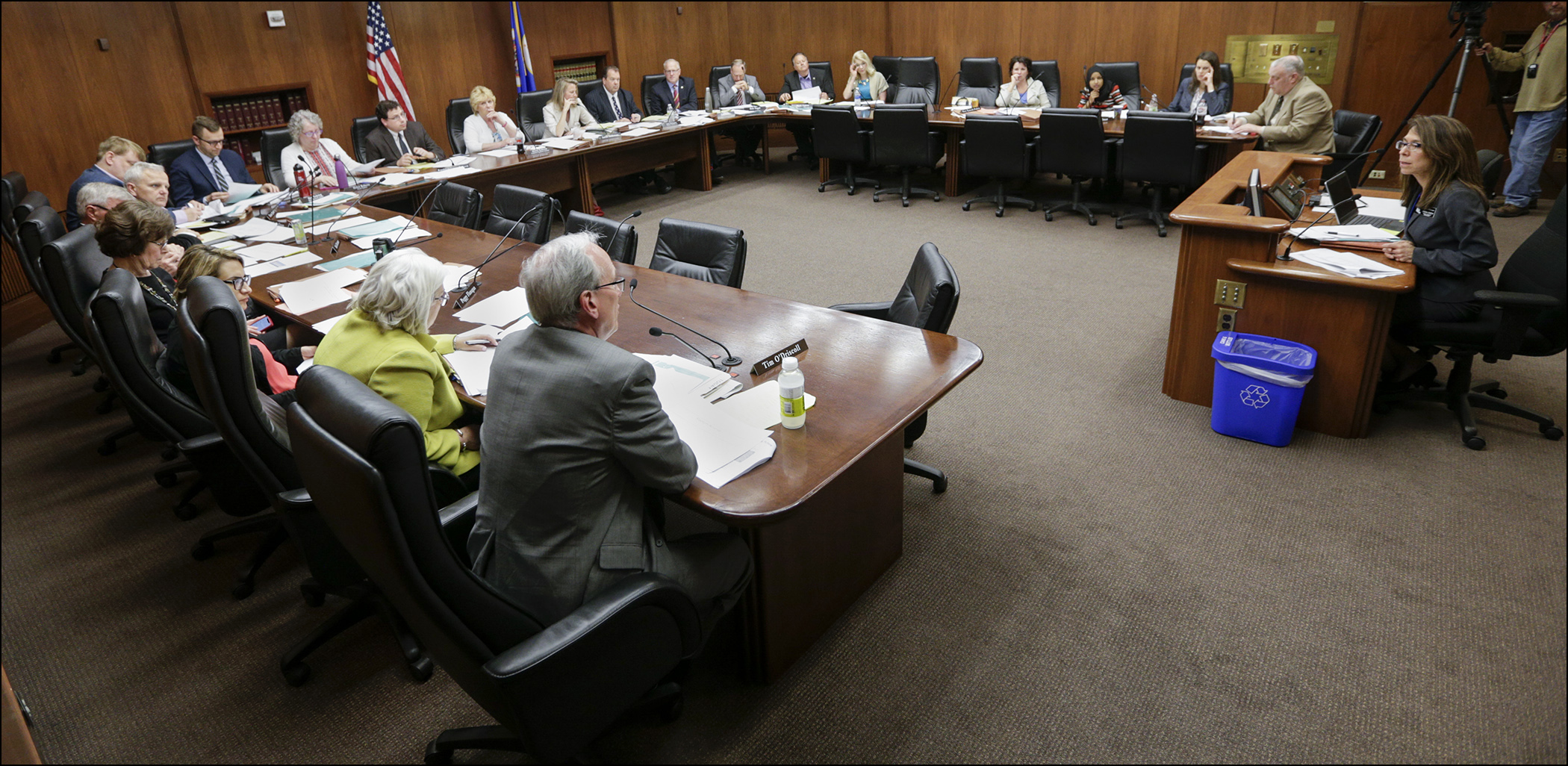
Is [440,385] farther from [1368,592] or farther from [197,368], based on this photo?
[1368,592]

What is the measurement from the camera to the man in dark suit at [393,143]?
6020 millimetres

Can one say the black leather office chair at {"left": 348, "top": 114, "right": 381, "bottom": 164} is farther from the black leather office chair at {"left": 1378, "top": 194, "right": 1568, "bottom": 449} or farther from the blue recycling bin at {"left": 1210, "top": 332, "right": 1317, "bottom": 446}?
the black leather office chair at {"left": 1378, "top": 194, "right": 1568, "bottom": 449}

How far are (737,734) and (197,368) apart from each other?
153 centimetres

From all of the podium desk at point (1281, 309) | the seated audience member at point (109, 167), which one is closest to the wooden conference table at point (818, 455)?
the podium desk at point (1281, 309)

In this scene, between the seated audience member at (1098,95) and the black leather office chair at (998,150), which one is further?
the seated audience member at (1098,95)

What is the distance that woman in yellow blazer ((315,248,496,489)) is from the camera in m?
2.16

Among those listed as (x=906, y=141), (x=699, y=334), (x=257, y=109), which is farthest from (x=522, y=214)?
(x=257, y=109)

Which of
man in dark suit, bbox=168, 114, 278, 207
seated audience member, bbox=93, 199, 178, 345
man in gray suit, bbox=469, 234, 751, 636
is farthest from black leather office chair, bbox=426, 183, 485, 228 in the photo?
man in gray suit, bbox=469, 234, 751, 636

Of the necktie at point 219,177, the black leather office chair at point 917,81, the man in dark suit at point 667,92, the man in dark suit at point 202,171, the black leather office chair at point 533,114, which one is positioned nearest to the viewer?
the man in dark suit at point 202,171

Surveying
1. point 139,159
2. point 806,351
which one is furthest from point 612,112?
point 806,351

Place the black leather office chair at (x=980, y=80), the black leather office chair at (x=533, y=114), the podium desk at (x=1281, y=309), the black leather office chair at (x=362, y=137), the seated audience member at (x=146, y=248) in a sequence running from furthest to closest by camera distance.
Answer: the black leather office chair at (x=980, y=80), the black leather office chair at (x=533, y=114), the black leather office chair at (x=362, y=137), the podium desk at (x=1281, y=309), the seated audience member at (x=146, y=248)

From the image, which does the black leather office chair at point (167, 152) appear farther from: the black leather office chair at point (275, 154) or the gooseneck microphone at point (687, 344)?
the gooseneck microphone at point (687, 344)

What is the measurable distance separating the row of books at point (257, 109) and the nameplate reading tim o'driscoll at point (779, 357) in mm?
6366

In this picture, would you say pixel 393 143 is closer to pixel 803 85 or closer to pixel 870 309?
pixel 803 85
